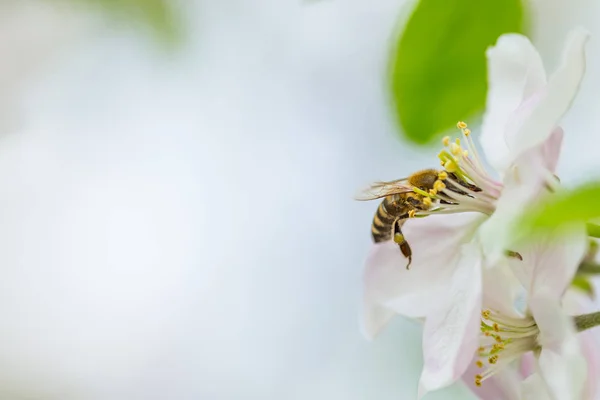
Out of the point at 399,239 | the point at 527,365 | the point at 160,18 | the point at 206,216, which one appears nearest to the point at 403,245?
the point at 399,239

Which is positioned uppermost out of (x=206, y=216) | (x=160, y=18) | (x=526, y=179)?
(x=206, y=216)

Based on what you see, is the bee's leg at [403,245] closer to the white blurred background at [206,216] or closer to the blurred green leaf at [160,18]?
the blurred green leaf at [160,18]

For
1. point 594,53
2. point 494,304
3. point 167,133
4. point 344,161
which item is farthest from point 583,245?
point 167,133

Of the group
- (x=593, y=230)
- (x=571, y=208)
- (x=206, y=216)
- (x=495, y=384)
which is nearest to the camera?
(x=571, y=208)

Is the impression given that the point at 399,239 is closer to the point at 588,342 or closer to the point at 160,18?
the point at 588,342

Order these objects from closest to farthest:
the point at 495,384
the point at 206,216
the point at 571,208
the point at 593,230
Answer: the point at 571,208
the point at 593,230
the point at 495,384
the point at 206,216

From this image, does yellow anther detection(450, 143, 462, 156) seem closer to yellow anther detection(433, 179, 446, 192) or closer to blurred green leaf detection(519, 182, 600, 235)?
yellow anther detection(433, 179, 446, 192)
